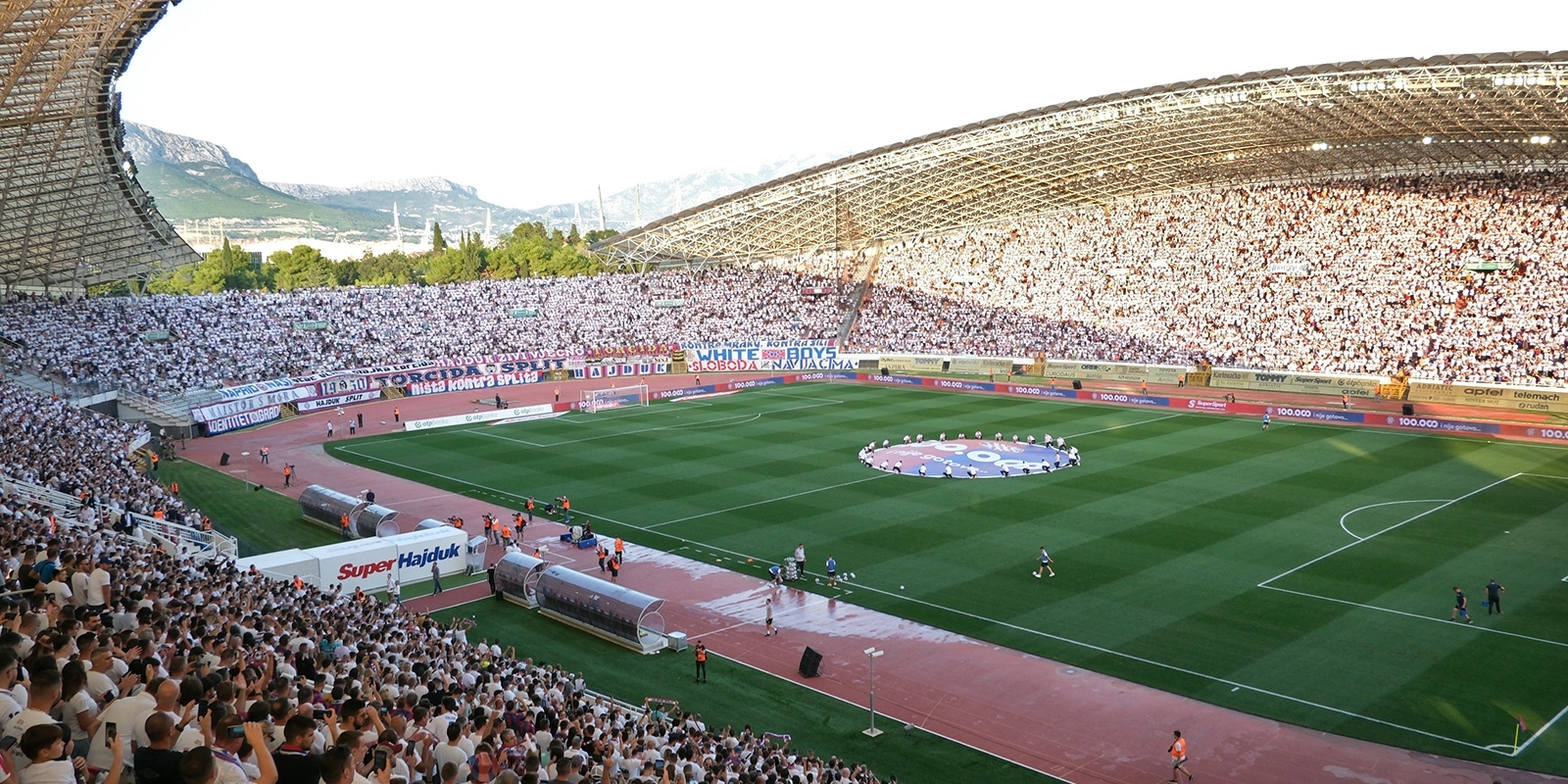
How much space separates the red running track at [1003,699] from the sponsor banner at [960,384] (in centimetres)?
4267

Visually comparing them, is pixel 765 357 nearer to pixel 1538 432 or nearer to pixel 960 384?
pixel 960 384

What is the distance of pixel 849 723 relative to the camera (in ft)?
70.4

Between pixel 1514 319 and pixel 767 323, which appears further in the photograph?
pixel 767 323

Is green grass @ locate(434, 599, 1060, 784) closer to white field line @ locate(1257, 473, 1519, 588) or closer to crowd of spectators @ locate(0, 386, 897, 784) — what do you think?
crowd of spectators @ locate(0, 386, 897, 784)

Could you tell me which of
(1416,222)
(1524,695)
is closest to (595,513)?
(1524,695)

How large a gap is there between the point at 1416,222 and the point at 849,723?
68.1m

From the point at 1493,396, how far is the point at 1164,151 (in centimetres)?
2704

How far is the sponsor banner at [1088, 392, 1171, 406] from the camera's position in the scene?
62.2m

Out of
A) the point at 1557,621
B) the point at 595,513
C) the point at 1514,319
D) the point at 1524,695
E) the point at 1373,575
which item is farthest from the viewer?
the point at 1514,319

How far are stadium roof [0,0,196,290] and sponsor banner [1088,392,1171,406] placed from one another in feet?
171

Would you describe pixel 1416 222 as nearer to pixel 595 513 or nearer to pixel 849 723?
pixel 595 513

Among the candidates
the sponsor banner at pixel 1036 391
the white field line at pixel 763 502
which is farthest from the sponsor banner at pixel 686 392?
the white field line at pixel 763 502

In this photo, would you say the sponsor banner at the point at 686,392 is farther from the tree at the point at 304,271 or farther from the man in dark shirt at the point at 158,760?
the tree at the point at 304,271

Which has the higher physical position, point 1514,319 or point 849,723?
point 1514,319
